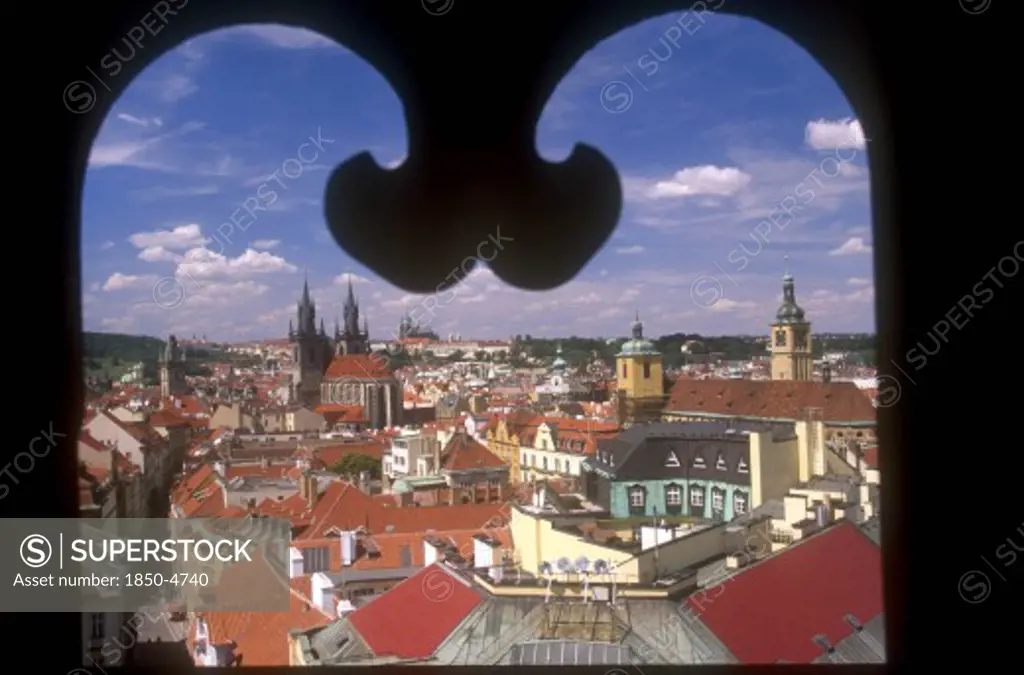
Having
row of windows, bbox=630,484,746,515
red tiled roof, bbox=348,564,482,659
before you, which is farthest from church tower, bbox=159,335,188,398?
row of windows, bbox=630,484,746,515

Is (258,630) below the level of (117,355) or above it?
below

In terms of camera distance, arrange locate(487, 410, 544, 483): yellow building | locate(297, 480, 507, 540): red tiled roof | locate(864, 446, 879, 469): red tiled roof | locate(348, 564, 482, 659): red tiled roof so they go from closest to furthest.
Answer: locate(864, 446, 879, 469): red tiled roof < locate(348, 564, 482, 659): red tiled roof < locate(297, 480, 507, 540): red tiled roof < locate(487, 410, 544, 483): yellow building

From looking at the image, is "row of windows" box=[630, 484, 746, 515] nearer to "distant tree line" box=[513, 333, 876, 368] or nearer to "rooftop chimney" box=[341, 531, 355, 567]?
"rooftop chimney" box=[341, 531, 355, 567]

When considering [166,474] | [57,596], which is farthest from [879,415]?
[166,474]

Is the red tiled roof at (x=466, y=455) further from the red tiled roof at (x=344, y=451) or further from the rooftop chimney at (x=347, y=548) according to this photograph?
the rooftop chimney at (x=347, y=548)

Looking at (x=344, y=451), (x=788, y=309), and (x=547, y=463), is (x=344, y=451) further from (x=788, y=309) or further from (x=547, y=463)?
(x=788, y=309)

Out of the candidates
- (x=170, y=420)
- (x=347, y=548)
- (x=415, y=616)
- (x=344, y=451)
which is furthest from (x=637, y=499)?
(x=344, y=451)
